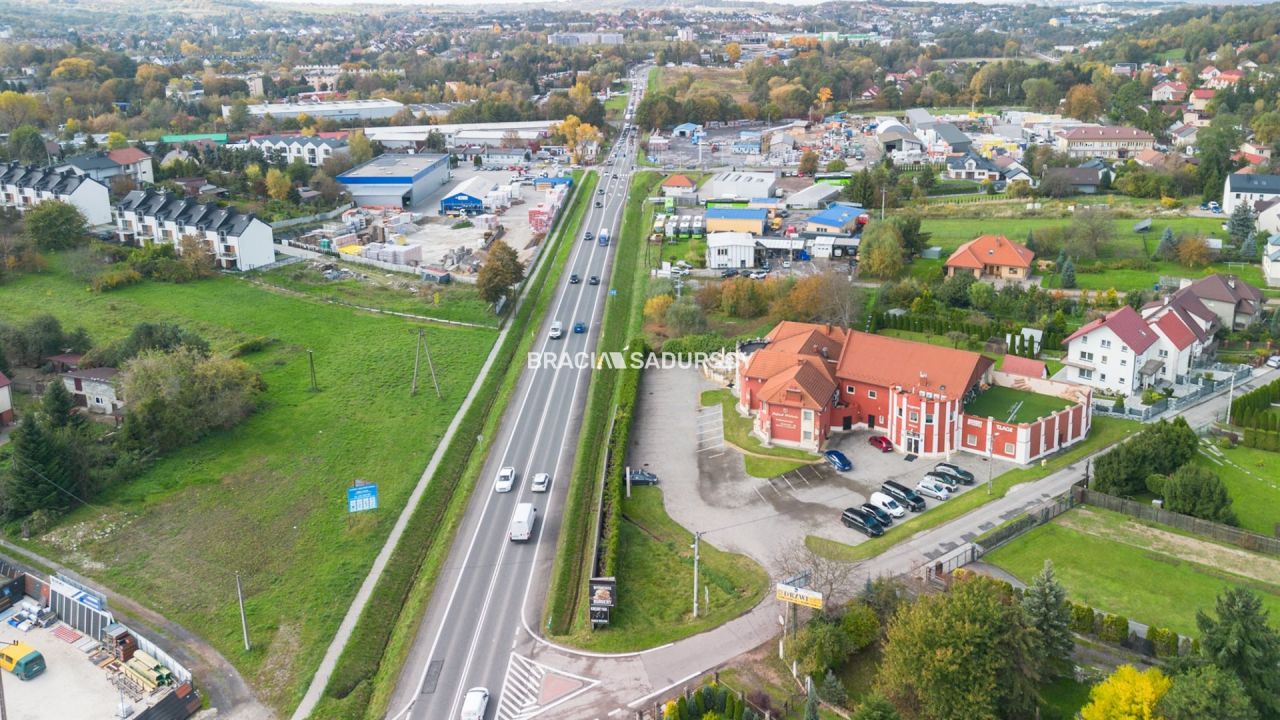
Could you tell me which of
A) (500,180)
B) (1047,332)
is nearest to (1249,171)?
(1047,332)

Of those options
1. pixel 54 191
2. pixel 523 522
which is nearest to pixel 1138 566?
pixel 523 522

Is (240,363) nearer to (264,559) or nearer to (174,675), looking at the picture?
(264,559)

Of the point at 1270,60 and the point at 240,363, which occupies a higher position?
the point at 1270,60

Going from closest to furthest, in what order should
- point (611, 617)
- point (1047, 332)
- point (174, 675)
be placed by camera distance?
point (174, 675) < point (611, 617) < point (1047, 332)

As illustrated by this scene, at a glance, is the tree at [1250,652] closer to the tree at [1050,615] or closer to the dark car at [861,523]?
the tree at [1050,615]

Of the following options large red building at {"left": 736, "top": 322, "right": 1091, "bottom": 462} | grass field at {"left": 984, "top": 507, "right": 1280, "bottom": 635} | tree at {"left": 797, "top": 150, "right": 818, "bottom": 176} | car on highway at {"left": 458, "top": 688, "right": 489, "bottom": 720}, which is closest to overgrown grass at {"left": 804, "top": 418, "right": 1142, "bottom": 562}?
large red building at {"left": 736, "top": 322, "right": 1091, "bottom": 462}

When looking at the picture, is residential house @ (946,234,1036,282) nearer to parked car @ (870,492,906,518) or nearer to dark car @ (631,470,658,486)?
parked car @ (870,492,906,518)
